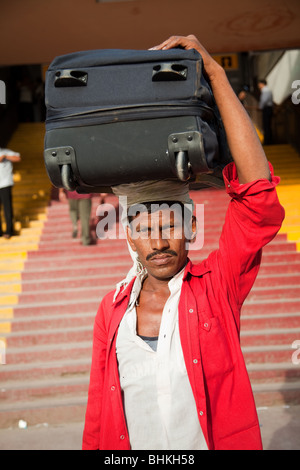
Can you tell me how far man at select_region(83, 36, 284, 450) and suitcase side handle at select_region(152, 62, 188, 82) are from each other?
0.16 metres

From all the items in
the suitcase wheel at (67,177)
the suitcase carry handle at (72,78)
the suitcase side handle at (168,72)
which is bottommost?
the suitcase wheel at (67,177)

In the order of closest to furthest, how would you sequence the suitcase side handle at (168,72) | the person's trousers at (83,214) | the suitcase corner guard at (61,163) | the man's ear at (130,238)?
1. the suitcase side handle at (168,72)
2. the suitcase corner guard at (61,163)
3. the man's ear at (130,238)
4. the person's trousers at (83,214)

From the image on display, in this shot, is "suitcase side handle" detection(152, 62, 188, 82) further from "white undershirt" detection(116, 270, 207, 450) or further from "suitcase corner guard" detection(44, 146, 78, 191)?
"white undershirt" detection(116, 270, 207, 450)

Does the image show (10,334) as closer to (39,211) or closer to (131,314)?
(39,211)

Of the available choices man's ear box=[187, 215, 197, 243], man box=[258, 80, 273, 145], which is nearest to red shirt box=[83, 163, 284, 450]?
man's ear box=[187, 215, 197, 243]

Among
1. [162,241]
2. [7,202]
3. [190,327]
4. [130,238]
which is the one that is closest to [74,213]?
[7,202]

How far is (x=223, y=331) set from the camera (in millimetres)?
2076

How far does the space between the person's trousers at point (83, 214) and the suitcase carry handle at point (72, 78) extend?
632 cm

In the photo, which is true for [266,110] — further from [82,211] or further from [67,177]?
[67,177]

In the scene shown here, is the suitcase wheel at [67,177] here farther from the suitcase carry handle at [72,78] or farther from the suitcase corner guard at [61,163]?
the suitcase carry handle at [72,78]

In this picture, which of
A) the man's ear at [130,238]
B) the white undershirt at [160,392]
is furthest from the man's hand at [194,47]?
the white undershirt at [160,392]

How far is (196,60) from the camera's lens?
173cm

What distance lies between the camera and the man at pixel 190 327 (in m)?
1.86
